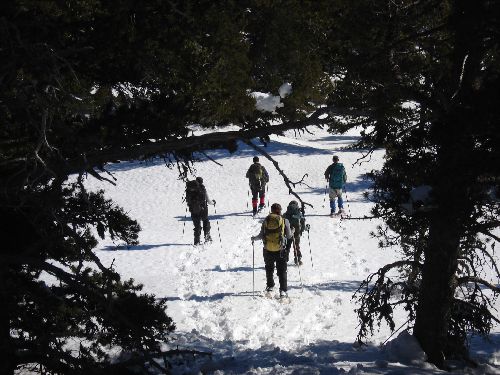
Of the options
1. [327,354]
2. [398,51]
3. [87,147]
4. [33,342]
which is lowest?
[327,354]

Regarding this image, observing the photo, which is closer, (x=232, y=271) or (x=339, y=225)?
(x=232, y=271)

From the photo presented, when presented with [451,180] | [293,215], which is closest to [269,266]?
[293,215]

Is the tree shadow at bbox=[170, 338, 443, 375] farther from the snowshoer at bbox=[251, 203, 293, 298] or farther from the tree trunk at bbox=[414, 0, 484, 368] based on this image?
the snowshoer at bbox=[251, 203, 293, 298]

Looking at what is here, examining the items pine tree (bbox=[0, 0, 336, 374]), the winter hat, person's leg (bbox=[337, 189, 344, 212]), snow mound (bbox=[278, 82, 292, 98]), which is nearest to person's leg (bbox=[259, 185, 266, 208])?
person's leg (bbox=[337, 189, 344, 212])

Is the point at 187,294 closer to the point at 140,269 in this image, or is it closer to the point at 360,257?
the point at 140,269

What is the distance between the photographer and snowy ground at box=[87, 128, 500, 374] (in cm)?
809

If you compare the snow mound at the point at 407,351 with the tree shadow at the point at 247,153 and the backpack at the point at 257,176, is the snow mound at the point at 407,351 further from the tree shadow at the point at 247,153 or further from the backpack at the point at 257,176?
the tree shadow at the point at 247,153

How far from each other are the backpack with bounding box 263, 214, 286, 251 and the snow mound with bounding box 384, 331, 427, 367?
3733 millimetres

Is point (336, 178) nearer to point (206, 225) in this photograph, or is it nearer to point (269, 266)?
point (206, 225)

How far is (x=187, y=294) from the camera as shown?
458 inches

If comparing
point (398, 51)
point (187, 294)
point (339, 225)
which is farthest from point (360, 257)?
point (398, 51)

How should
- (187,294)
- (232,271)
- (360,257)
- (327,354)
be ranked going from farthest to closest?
(360,257) → (232,271) → (187,294) → (327,354)

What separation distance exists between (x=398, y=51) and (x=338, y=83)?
91 cm

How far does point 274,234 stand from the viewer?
36.0 ft
